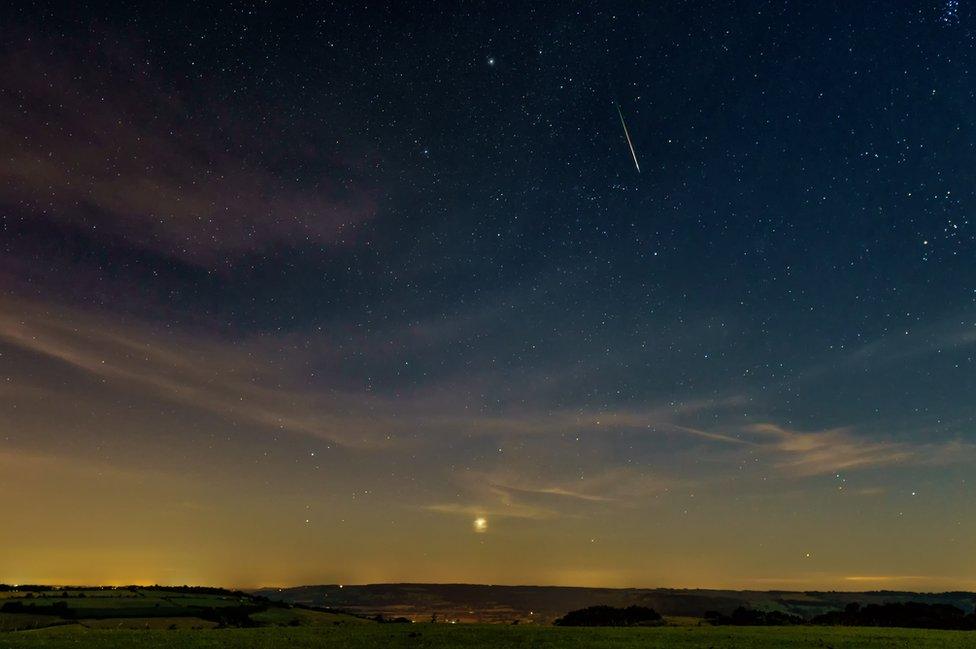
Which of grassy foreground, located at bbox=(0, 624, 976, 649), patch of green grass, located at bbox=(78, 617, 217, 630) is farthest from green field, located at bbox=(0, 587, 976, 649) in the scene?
patch of green grass, located at bbox=(78, 617, 217, 630)

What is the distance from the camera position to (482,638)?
41.0 meters

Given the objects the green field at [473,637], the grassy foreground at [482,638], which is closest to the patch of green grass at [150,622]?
the green field at [473,637]

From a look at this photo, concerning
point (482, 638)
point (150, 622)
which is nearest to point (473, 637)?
point (482, 638)

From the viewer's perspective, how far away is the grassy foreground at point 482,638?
38.1 metres

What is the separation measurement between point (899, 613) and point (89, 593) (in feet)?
415

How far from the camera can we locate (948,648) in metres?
39.7

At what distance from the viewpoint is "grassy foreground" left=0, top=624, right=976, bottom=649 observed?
38.1m

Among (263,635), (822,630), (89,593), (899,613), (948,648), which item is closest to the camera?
(948,648)

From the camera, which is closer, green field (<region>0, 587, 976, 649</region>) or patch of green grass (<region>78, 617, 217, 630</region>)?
green field (<region>0, 587, 976, 649</region>)

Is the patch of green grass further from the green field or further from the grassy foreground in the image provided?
the grassy foreground

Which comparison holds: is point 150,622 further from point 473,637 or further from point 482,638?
point 482,638

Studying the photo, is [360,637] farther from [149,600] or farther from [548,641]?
[149,600]

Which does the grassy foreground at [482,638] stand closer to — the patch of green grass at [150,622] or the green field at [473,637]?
the green field at [473,637]

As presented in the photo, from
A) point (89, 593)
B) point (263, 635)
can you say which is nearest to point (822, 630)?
point (263, 635)
